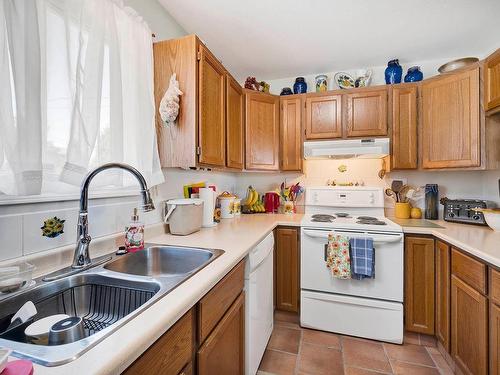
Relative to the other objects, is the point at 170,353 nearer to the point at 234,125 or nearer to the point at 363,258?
the point at 363,258

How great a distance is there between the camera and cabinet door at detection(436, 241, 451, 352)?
1624 mm

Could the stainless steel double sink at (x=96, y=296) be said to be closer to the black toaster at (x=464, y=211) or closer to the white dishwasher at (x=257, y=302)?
the white dishwasher at (x=257, y=302)

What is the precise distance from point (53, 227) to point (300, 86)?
234 cm

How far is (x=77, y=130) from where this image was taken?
39.1 inches

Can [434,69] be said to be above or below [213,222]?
Result: above

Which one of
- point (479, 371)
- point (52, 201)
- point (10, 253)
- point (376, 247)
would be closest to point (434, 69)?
point (376, 247)

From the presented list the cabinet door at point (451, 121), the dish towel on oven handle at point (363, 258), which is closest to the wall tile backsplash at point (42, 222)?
the dish towel on oven handle at point (363, 258)

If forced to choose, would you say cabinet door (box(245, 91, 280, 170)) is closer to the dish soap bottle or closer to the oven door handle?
the oven door handle

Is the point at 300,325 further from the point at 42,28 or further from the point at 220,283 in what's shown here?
the point at 42,28

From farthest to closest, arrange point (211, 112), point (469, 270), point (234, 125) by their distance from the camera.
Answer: point (234, 125), point (211, 112), point (469, 270)

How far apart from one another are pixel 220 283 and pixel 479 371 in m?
1.46

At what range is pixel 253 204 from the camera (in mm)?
2645

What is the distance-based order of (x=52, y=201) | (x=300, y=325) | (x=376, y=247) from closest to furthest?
(x=52, y=201)
(x=376, y=247)
(x=300, y=325)

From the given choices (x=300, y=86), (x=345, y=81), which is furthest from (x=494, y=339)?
(x=300, y=86)
